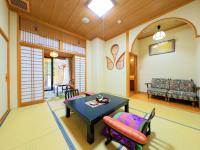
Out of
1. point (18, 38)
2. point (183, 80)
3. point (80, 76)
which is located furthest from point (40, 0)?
point (183, 80)

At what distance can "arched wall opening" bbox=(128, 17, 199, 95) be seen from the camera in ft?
11.8

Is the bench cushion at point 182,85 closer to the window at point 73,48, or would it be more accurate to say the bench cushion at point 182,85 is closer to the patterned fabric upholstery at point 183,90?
the patterned fabric upholstery at point 183,90

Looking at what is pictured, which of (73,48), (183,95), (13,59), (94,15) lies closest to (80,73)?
(73,48)

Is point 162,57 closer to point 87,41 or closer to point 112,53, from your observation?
point 112,53

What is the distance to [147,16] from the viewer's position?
3.19 meters

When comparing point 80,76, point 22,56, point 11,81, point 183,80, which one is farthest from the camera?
point 80,76

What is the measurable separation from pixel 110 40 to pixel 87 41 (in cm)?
132

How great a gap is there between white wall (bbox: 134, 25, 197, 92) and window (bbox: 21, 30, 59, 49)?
→ 15.3 feet

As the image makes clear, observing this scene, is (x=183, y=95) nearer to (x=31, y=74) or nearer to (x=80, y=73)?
(x=80, y=73)

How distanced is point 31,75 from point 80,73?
2140 millimetres

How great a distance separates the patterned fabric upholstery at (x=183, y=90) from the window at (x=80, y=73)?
3.96 meters

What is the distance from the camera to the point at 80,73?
4.84m

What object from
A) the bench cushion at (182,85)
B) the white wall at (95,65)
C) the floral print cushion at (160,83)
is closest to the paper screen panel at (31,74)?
the white wall at (95,65)

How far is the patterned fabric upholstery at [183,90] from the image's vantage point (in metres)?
3.12
